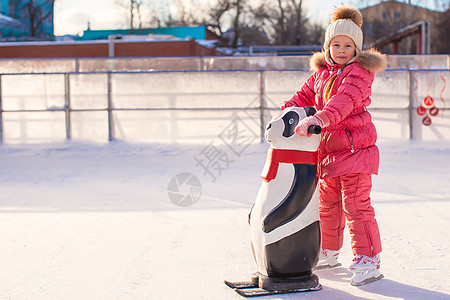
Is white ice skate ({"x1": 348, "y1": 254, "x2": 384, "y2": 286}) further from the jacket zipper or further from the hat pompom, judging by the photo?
the hat pompom

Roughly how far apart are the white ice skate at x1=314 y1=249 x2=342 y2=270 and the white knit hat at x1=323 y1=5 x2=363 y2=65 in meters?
0.96

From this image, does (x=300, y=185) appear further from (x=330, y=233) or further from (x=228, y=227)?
(x=228, y=227)

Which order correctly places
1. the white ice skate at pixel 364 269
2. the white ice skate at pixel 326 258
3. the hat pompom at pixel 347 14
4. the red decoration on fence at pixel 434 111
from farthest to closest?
the red decoration on fence at pixel 434 111
the white ice skate at pixel 326 258
the hat pompom at pixel 347 14
the white ice skate at pixel 364 269

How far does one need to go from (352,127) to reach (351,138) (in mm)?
60

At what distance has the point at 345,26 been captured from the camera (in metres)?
2.67

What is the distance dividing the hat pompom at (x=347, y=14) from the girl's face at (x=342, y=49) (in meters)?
0.11

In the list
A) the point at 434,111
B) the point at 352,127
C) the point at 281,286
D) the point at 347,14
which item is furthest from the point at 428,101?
the point at 281,286

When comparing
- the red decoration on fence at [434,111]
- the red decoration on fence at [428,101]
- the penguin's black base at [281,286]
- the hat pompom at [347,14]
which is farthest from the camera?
the red decoration on fence at [428,101]

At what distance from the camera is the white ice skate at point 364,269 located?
8.61 ft

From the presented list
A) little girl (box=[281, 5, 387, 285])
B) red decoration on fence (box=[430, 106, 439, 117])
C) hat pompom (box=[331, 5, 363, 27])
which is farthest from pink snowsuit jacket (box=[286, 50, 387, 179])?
red decoration on fence (box=[430, 106, 439, 117])

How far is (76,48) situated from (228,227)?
1239cm

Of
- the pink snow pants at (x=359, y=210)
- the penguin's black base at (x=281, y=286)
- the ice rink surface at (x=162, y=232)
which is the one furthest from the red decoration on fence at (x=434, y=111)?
the penguin's black base at (x=281, y=286)

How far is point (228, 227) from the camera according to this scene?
387 cm

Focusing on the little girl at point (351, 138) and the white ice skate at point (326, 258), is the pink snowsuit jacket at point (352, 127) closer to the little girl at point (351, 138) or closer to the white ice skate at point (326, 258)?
the little girl at point (351, 138)
